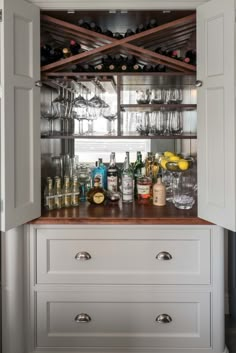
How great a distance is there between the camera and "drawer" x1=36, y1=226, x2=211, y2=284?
1.94 metres

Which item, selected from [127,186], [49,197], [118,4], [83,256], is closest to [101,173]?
[127,186]

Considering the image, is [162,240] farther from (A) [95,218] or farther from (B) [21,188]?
(B) [21,188]

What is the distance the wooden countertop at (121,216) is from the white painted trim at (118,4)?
3.66 feet

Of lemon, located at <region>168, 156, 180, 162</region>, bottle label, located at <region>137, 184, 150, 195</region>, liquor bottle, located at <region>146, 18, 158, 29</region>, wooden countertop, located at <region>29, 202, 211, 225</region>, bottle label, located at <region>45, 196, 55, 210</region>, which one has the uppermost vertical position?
liquor bottle, located at <region>146, 18, 158, 29</region>


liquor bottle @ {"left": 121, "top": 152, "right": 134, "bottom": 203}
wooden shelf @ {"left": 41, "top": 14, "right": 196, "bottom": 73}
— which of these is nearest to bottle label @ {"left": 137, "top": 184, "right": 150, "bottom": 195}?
liquor bottle @ {"left": 121, "top": 152, "right": 134, "bottom": 203}

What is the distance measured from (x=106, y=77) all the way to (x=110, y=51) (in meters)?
0.16

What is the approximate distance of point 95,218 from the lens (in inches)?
76.3

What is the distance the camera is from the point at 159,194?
2.27 metres

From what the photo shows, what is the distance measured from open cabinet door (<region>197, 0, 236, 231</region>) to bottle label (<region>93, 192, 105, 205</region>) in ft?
2.09

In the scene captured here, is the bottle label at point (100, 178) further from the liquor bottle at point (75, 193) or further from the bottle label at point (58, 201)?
the bottle label at point (58, 201)

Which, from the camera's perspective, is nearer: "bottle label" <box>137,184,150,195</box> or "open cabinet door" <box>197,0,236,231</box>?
"open cabinet door" <box>197,0,236,231</box>

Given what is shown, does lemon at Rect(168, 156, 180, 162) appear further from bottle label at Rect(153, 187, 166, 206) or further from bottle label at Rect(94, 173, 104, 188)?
bottle label at Rect(94, 173, 104, 188)

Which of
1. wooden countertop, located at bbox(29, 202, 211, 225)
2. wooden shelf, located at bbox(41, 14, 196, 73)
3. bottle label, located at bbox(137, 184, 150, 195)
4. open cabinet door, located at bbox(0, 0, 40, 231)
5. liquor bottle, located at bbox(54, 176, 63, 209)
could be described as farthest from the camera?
bottle label, located at bbox(137, 184, 150, 195)

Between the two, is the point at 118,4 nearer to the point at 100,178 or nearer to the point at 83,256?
the point at 100,178
